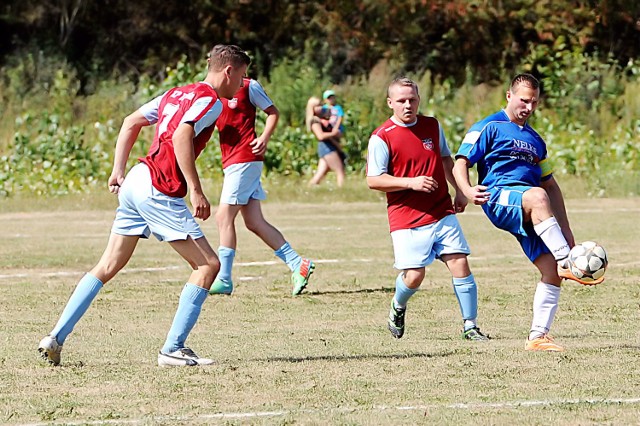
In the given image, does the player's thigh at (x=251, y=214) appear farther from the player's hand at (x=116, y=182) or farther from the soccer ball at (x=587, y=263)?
the soccer ball at (x=587, y=263)

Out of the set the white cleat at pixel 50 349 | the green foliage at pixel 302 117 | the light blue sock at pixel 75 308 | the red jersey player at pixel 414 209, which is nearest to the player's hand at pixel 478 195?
the red jersey player at pixel 414 209

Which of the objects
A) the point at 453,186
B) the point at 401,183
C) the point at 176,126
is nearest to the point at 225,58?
the point at 176,126

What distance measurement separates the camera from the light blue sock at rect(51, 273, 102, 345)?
7227 mm

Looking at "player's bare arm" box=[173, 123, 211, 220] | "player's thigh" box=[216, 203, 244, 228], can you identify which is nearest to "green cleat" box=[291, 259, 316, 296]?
"player's thigh" box=[216, 203, 244, 228]

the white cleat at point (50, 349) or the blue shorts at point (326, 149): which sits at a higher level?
the white cleat at point (50, 349)

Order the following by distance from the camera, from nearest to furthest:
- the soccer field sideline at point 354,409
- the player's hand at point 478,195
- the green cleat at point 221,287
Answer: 1. the soccer field sideline at point 354,409
2. the player's hand at point 478,195
3. the green cleat at point 221,287

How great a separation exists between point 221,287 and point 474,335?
10.4 feet

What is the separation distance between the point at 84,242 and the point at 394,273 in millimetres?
4504

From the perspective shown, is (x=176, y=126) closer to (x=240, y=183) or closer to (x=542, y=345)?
(x=542, y=345)

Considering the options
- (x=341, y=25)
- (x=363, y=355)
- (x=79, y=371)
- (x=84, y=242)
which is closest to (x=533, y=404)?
(x=363, y=355)

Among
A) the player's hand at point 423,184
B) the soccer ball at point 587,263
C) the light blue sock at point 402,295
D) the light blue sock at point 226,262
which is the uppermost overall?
the player's hand at point 423,184

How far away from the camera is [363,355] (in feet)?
25.0

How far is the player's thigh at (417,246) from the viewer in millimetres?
8344

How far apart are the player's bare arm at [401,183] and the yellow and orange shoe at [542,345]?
106 cm
